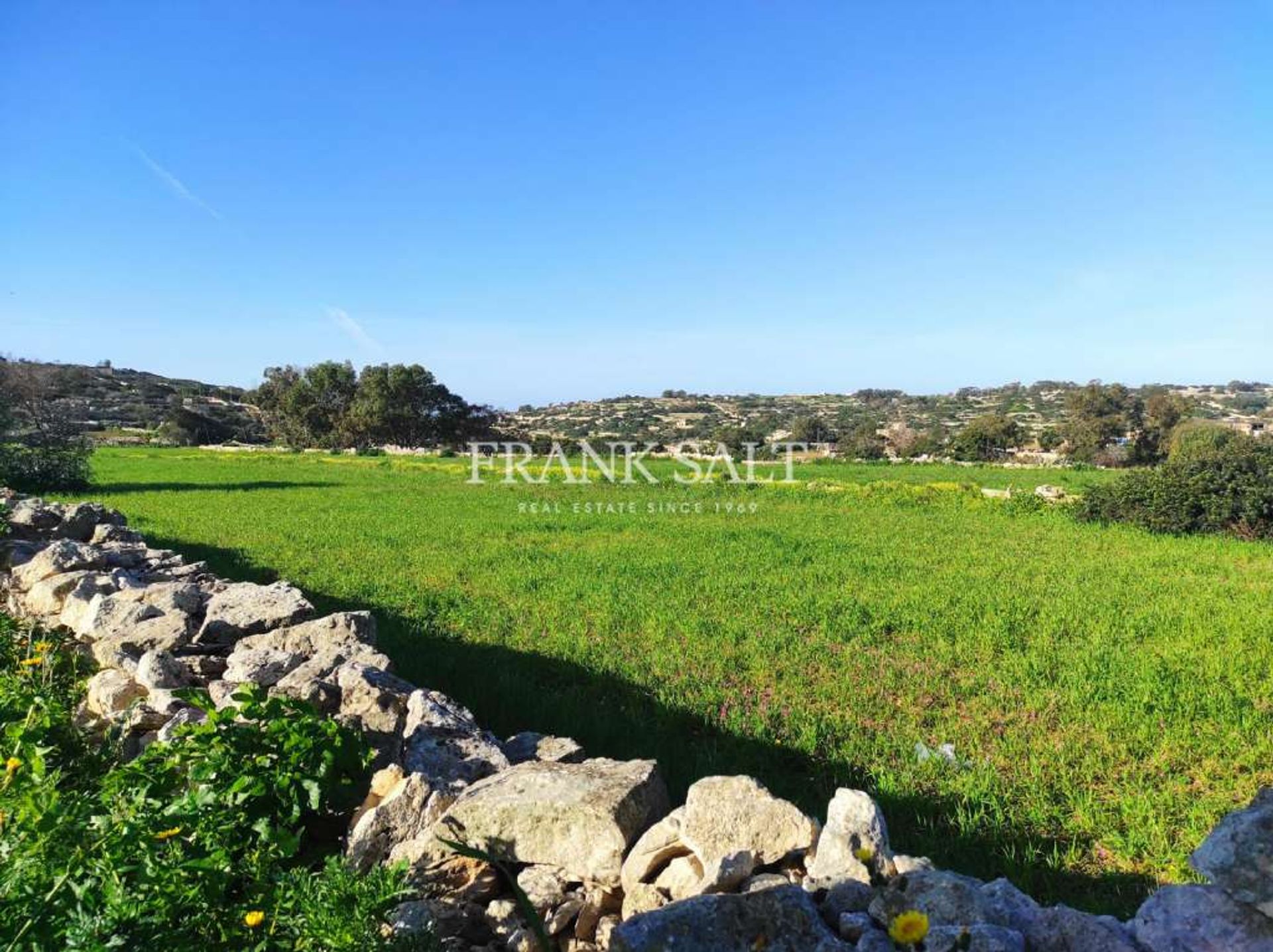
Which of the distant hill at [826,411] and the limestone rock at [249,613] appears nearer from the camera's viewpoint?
the limestone rock at [249,613]

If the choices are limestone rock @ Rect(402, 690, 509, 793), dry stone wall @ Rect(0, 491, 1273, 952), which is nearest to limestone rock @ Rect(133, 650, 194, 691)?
dry stone wall @ Rect(0, 491, 1273, 952)

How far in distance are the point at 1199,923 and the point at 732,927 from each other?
137 cm

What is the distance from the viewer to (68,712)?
4.26 meters

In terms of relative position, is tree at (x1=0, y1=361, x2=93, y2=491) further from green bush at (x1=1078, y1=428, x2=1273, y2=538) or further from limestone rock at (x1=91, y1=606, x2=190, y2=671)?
green bush at (x1=1078, y1=428, x2=1273, y2=538)

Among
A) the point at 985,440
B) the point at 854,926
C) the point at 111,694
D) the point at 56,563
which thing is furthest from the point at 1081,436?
the point at 111,694

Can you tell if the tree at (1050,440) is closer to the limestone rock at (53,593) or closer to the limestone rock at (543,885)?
the limestone rock at (53,593)

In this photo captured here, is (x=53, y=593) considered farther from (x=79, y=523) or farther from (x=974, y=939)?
(x=974, y=939)

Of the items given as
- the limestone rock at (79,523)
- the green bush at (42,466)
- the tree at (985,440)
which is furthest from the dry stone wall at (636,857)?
the tree at (985,440)

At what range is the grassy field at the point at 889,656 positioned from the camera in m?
4.08

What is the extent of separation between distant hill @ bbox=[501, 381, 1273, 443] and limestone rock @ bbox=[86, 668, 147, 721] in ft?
182

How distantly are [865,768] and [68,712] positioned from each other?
483 centimetres

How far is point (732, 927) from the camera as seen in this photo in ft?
6.32

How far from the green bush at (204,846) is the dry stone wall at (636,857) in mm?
183

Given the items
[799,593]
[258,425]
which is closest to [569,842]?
[799,593]
